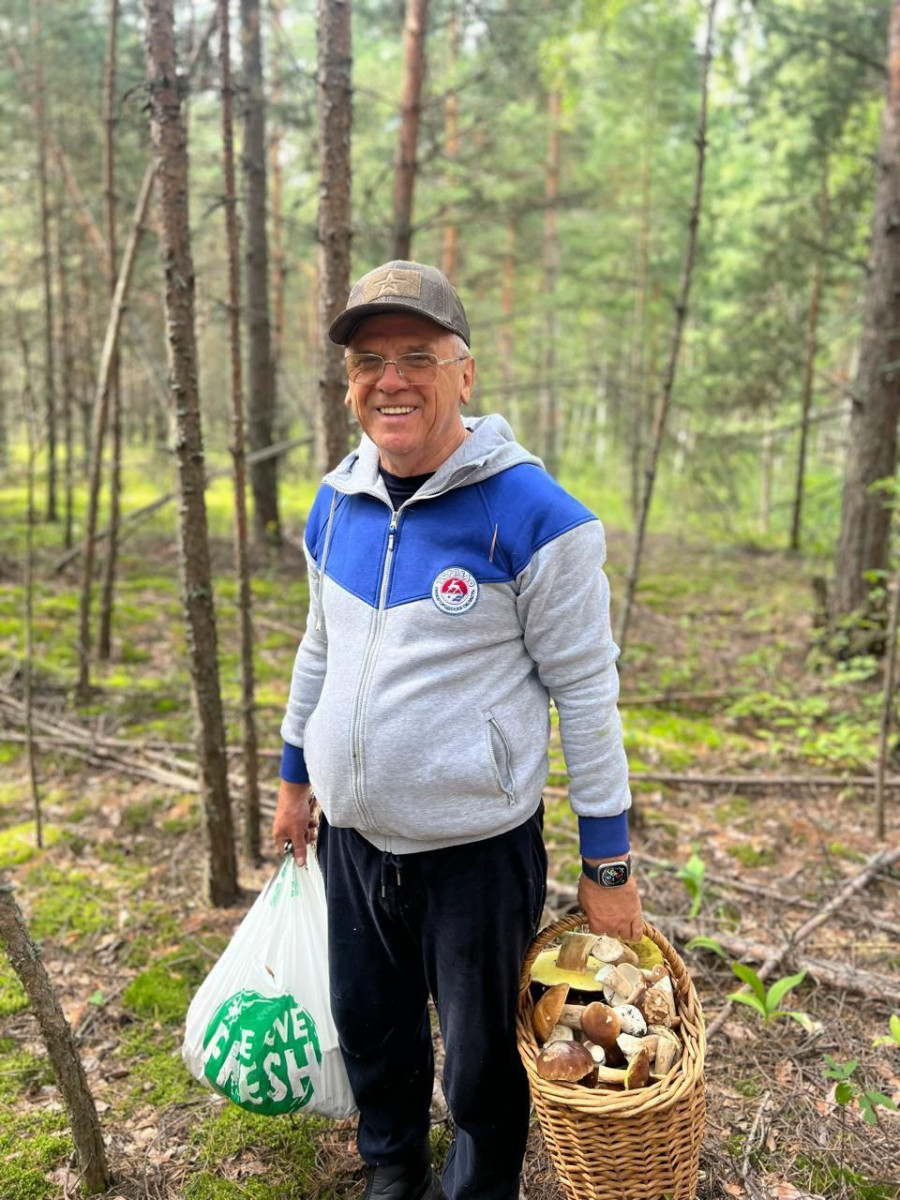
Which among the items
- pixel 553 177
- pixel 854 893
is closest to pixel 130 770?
pixel 854 893

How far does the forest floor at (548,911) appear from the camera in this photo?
239 centimetres

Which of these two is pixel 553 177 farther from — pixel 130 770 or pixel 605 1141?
pixel 605 1141

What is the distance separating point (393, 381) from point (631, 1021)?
5.28 ft

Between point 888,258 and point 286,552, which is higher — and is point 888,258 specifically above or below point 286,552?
above

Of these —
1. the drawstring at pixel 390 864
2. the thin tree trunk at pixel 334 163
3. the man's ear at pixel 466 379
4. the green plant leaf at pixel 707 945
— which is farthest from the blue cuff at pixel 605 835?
the thin tree trunk at pixel 334 163

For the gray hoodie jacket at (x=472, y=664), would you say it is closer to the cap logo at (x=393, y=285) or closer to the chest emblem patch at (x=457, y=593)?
the chest emblem patch at (x=457, y=593)

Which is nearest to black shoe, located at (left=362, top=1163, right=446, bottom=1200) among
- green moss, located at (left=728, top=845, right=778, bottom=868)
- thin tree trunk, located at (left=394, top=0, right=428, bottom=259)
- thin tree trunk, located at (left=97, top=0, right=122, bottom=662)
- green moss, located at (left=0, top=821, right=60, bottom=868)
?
green moss, located at (left=728, top=845, right=778, bottom=868)

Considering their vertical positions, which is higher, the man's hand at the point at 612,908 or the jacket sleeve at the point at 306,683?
the jacket sleeve at the point at 306,683

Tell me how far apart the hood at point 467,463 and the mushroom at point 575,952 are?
3.86 ft

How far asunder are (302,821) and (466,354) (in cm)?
150

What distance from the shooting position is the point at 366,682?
1.92 meters

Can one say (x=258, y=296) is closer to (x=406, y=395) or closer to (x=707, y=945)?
(x=406, y=395)

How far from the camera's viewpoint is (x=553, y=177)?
16719 millimetres

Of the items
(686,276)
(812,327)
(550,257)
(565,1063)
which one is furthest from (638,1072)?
(550,257)
